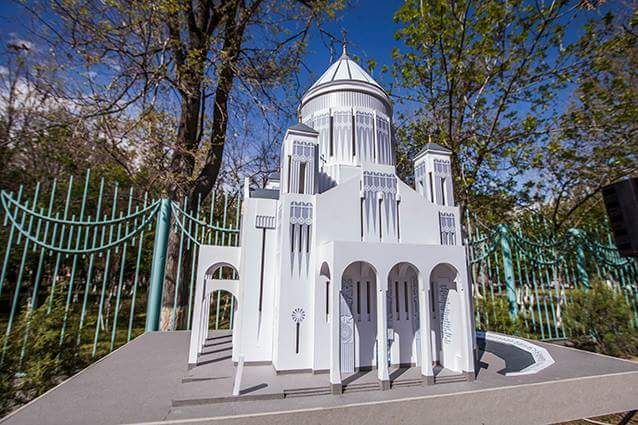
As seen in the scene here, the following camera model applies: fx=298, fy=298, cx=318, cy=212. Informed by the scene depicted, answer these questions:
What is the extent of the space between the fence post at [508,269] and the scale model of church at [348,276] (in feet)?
13.0

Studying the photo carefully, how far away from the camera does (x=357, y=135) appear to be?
730cm

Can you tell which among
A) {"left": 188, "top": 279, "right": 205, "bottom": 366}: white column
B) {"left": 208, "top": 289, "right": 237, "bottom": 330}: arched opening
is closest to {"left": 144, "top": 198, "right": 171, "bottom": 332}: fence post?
{"left": 208, "top": 289, "right": 237, "bottom": 330}: arched opening

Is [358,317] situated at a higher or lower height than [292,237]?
lower

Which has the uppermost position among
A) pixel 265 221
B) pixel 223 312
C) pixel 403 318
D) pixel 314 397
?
pixel 265 221

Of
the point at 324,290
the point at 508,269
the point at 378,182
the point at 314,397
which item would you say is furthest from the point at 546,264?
the point at 314,397

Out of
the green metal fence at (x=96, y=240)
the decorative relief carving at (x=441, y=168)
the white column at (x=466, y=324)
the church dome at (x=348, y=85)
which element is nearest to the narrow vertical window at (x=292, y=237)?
the green metal fence at (x=96, y=240)

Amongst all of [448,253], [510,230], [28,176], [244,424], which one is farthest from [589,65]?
[28,176]

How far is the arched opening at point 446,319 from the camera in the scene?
5141 mm

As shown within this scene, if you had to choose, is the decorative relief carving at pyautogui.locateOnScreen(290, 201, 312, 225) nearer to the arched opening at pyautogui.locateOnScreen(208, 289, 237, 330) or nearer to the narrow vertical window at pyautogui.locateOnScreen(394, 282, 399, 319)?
the narrow vertical window at pyautogui.locateOnScreen(394, 282, 399, 319)

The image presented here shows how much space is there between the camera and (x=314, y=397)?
4117 millimetres

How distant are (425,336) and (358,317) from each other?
3.83 ft

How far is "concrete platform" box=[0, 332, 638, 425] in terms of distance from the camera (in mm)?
3541

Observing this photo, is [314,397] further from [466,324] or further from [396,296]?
[466,324]

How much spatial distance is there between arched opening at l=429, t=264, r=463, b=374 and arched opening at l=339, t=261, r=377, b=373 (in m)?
1.17
